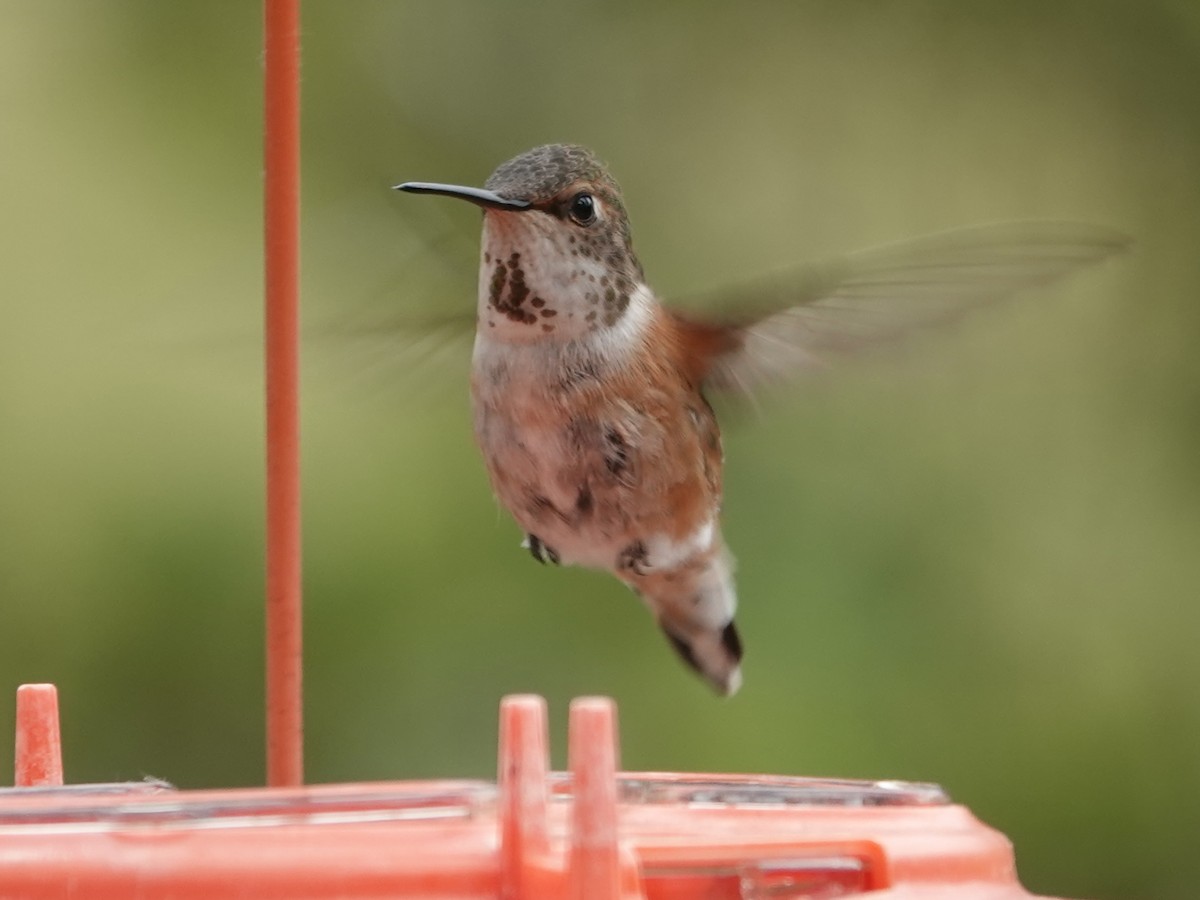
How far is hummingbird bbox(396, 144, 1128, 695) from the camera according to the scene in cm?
212

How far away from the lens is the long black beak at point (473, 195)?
6.10 feet

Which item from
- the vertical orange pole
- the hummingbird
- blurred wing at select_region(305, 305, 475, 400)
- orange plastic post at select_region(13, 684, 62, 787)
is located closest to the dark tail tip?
the hummingbird

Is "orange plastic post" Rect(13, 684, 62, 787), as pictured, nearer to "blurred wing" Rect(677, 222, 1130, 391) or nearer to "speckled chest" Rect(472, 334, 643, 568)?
"speckled chest" Rect(472, 334, 643, 568)

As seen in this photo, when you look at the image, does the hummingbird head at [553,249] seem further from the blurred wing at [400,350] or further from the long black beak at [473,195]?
the blurred wing at [400,350]

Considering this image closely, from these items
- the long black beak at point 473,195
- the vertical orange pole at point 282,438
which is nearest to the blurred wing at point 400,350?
the long black beak at point 473,195

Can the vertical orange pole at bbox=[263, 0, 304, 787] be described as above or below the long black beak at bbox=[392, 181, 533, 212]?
below

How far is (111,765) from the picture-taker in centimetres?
325

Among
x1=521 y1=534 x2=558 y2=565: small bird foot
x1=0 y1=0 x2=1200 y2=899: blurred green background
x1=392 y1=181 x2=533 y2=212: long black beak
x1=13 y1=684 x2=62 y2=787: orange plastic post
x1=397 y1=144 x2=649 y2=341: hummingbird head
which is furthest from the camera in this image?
x1=0 y1=0 x2=1200 y2=899: blurred green background

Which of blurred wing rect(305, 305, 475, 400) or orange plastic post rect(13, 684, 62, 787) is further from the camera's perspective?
blurred wing rect(305, 305, 475, 400)

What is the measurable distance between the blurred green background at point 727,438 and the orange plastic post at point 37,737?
1.25 meters

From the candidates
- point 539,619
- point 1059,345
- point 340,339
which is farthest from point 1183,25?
point 340,339

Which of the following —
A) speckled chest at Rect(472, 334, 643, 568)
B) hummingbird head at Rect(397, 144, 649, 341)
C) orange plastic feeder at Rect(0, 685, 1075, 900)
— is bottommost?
orange plastic feeder at Rect(0, 685, 1075, 900)

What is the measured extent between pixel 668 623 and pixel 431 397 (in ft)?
→ 1.61

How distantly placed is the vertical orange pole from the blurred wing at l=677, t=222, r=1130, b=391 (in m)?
0.67
